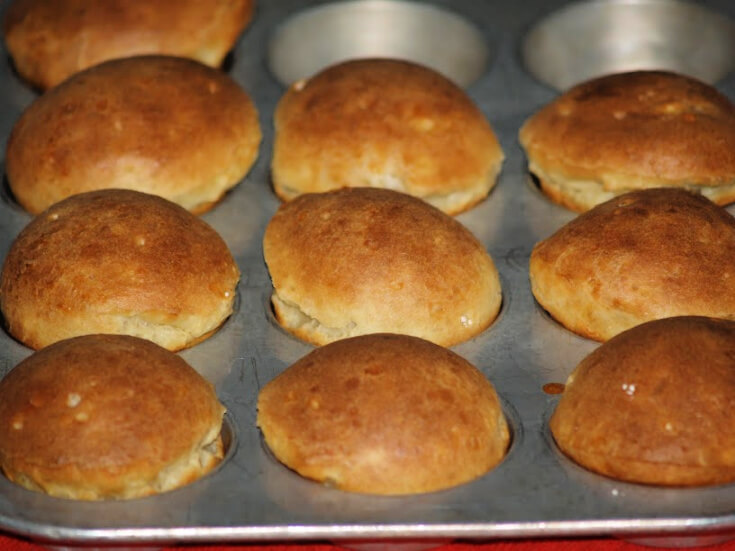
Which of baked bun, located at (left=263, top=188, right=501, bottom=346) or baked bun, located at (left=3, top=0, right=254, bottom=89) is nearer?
baked bun, located at (left=263, top=188, right=501, bottom=346)

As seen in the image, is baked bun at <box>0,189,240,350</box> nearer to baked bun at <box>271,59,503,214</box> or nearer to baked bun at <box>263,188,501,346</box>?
baked bun at <box>263,188,501,346</box>

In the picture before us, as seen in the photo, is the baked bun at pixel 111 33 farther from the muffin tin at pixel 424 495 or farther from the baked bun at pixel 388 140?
the baked bun at pixel 388 140

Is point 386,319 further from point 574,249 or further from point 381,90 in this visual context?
point 381,90

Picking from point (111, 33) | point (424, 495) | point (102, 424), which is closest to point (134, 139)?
point (111, 33)

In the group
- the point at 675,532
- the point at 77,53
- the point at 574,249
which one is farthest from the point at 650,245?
the point at 77,53

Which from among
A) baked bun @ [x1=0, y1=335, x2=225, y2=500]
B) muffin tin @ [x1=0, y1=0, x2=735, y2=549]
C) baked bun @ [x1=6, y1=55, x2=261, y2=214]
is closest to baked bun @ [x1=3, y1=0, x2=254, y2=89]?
muffin tin @ [x1=0, y1=0, x2=735, y2=549]

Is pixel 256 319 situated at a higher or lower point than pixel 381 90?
lower
